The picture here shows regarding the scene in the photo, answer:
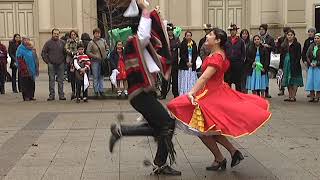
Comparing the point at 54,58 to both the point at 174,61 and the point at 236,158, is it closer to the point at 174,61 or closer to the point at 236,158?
the point at 174,61

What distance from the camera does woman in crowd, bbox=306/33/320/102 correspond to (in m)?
13.2

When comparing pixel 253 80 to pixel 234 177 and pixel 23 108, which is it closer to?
pixel 23 108

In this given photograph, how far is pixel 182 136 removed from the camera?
28.9 feet

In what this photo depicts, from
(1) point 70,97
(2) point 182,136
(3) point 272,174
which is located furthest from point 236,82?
(3) point 272,174

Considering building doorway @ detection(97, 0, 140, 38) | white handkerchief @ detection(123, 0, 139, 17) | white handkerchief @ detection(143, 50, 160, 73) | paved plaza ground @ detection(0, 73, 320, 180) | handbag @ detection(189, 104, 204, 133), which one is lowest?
paved plaza ground @ detection(0, 73, 320, 180)

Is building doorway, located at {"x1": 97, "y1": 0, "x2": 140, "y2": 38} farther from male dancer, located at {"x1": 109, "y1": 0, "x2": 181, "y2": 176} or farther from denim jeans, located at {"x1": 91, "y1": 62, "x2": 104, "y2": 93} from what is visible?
denim jeans, located at {"x1": 91, "y1": 62, "x2": 104, "y2": 93}

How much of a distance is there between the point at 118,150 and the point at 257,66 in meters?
6.91

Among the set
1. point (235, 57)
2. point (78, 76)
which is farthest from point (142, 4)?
point (78, 76)

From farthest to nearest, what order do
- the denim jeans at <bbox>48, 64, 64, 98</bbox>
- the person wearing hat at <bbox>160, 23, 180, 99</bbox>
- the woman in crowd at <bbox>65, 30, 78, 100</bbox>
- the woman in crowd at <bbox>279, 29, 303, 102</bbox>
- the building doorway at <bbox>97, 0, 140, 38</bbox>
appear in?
the denim jeans at <bbox>48, 64, 64, 98</bbox> < the woman in crowd at <bbox>65, 30, 78, 100</bbox> < the person wearing hat at <bbox>160, 23, 180, 99</bbox> < the woman in crowd at <bbox>279, 29, 303, 102</bbox> < the building doorway at <bbox>97, 0, 140, 38</bbox>

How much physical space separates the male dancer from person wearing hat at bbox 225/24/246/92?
7511 millimetres

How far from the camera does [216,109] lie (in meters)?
6.23

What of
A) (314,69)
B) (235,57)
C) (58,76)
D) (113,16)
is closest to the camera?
(314,69)

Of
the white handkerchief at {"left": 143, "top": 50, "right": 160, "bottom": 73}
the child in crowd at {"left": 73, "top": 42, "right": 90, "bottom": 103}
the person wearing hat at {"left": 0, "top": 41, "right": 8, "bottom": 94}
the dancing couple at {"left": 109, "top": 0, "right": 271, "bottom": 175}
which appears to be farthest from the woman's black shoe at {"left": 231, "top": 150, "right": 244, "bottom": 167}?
the person wearing hat at {"left": 0, "top": 41, "right": 8, "bottom": 94}

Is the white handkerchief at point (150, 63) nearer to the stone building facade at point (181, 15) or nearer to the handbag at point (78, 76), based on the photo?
the handbag at point (78, 76)
